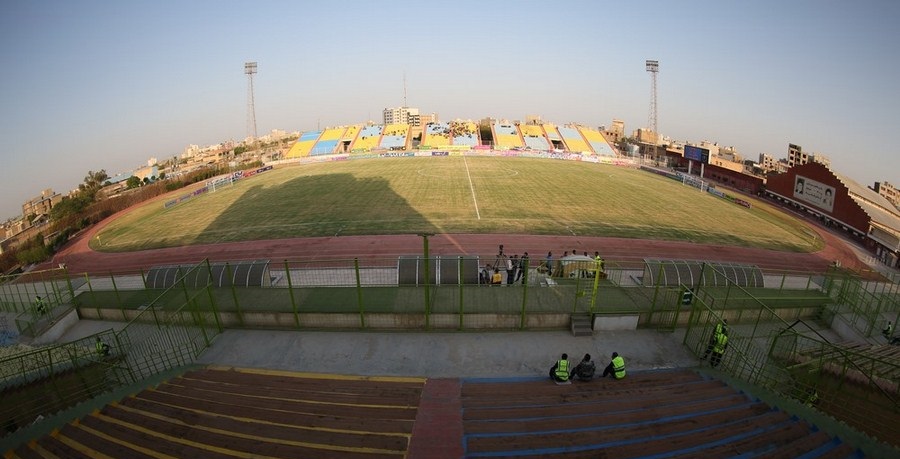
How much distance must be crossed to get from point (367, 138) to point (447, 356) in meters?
74.2

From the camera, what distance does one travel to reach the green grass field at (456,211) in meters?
30.4

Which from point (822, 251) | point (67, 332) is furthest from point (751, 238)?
point (67, 332)

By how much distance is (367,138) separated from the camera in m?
80.6

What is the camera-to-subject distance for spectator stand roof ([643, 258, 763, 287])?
15531mm

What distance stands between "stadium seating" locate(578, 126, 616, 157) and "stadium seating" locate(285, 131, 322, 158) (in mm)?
53477

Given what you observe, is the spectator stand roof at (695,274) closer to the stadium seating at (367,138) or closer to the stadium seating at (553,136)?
the stadium seating at (553,136)

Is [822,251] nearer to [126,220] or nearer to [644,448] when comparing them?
[644,448]

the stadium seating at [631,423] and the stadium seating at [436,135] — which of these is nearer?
the stadium seating at [631,423]

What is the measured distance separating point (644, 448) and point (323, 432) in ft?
17.4

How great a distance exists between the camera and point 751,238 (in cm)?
3081

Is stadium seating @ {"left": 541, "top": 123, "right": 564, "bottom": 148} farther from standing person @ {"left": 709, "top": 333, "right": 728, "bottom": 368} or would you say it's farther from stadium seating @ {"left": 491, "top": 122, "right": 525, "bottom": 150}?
standing person @ {"left": 709, "top": 333, "right": 728, "bottom": 368}

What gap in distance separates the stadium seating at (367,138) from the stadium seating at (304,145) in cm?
866

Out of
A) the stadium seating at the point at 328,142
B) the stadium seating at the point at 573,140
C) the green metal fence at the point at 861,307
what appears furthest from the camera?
the stadium seating at the point at 573,140

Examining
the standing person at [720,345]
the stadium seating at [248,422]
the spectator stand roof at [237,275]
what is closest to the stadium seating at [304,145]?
the spectator stand roof at [237,275]
